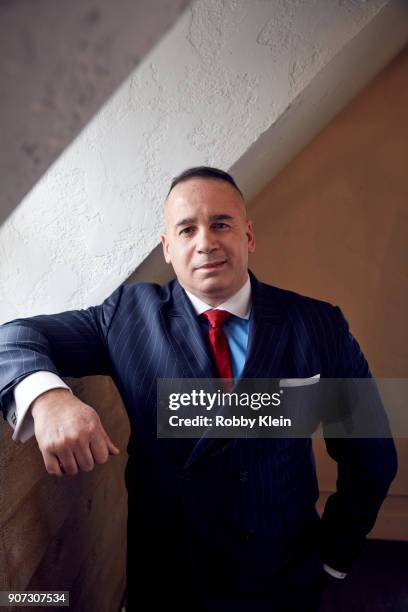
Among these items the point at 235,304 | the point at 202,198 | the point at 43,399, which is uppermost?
the point at 202,198

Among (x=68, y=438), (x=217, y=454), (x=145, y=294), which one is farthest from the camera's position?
(x=145, y=294)

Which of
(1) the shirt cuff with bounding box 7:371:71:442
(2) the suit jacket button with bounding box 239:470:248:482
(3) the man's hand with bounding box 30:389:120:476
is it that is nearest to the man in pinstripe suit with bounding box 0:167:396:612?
(2) the suit jacket button with bounding box 239:470:248:482

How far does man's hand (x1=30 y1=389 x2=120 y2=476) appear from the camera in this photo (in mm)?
857

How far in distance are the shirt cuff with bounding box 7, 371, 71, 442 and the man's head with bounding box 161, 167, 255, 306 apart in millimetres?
479

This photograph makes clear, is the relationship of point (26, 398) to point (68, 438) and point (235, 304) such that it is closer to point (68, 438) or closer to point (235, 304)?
point (68, 438)

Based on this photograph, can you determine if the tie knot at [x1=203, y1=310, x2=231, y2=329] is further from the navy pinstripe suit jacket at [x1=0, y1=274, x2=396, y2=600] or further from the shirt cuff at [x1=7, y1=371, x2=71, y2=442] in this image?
the shirt cuff at [x1=7, y1=371, x2=71, y2=442]

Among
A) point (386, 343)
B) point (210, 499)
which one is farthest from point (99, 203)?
point (386, 343)

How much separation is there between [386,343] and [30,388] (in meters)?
1.88

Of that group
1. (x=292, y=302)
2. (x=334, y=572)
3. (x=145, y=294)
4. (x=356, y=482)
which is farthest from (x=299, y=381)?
(x=334, y=572)

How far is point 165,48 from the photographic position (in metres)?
1.20

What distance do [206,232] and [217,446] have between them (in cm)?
58

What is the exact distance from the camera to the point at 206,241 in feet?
3.93

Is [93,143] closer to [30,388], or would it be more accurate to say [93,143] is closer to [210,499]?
[30,388]

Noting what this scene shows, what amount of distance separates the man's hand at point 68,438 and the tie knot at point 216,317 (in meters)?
0.46
